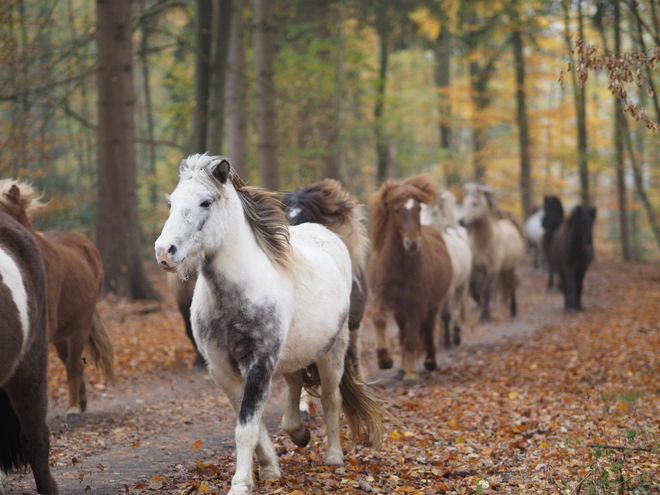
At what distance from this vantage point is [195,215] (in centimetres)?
405

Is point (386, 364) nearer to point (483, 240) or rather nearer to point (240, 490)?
point (240, 490)

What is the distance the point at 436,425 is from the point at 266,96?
9.27 m

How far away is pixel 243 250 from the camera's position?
173 inches

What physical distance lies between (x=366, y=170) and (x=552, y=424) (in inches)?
1111

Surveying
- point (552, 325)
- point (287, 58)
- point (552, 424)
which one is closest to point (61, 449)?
point (552, 424)

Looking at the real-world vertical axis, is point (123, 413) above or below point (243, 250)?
below

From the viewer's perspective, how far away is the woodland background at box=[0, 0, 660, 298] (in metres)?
13.3

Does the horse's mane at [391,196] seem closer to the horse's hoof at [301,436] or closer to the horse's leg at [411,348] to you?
the horse's leg at [411,348]

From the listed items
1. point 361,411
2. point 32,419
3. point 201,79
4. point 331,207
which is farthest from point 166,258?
point 201,79

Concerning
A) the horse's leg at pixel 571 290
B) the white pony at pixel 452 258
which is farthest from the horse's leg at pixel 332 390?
the horse's leg at pixel 571 290

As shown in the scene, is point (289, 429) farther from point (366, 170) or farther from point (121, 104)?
point (366, 170)

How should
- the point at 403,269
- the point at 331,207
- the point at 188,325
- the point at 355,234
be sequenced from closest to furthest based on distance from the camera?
1. the point at 331,207
2. the point at 355,234
3. the point at 403,269
4. the point at 188,325

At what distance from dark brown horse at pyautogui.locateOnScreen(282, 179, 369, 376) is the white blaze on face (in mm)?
3142

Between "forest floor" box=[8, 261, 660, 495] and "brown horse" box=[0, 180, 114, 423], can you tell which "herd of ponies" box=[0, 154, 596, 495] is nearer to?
"brown horse" box=[0, 180, 114, 423]
